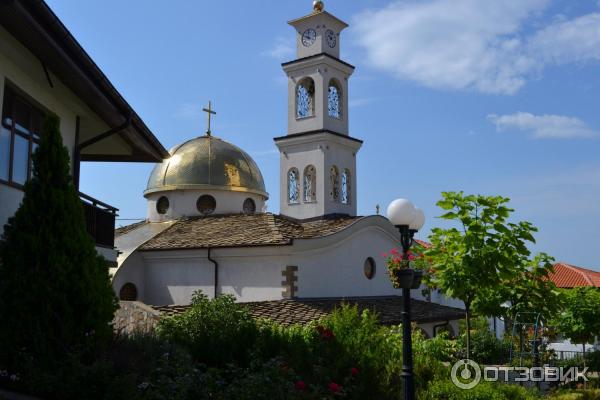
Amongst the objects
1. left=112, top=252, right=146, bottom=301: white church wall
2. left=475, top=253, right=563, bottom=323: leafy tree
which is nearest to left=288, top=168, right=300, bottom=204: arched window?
left=112, top=252, right=146, bottom=301: white church wall

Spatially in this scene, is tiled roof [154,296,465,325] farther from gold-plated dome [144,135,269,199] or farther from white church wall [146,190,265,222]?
gold-plated dome [144,135,269,199]

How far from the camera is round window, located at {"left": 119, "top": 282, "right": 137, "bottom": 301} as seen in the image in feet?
83.1

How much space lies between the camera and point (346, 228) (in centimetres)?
2317

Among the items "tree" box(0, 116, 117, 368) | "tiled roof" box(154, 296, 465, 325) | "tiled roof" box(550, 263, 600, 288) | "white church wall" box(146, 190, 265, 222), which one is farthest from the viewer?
"tiled roof" box(550, 263, 600, 288)

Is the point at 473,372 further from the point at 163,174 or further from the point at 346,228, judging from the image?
the point at 163,174

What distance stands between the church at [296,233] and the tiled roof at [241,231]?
0.17 ft

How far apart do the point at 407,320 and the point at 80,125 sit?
7358mm

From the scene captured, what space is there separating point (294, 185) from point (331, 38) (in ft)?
21.1

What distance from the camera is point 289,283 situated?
2170 cm

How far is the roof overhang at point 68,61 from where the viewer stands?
7176 millimetres

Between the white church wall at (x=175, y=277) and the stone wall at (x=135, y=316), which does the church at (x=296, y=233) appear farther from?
the stone wall at (x=135, y=316)

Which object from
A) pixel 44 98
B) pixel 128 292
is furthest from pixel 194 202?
pixel 44 98

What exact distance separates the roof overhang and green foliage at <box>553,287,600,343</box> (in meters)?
12.6

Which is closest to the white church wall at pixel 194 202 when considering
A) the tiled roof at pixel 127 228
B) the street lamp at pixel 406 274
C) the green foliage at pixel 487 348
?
the tiled roof at pixel 127 228
